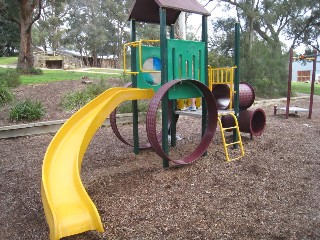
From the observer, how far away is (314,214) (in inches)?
129

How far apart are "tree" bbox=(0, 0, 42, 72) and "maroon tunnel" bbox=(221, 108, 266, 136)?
12.5m

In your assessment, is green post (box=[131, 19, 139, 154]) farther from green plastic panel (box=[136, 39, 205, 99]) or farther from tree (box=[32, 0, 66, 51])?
tree (box=[32, 0, 66, 51])

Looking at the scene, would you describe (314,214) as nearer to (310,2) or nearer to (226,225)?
(226,225)

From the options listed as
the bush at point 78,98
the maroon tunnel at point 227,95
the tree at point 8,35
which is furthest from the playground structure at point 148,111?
the tree at point 8,35

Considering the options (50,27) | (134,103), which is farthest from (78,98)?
(50,27)

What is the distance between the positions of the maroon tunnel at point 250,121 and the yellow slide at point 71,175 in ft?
6.92

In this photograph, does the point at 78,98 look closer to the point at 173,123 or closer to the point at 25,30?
the point at 173,123

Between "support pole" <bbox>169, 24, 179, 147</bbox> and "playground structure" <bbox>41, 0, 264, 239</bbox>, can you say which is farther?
"support pole" <bbox>169, 24, 179, 147</bbox>

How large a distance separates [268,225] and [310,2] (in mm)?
25333

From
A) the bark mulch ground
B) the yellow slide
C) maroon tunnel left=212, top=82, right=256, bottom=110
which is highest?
maroon tunnel left=212, top=82, right=256, bottom=110

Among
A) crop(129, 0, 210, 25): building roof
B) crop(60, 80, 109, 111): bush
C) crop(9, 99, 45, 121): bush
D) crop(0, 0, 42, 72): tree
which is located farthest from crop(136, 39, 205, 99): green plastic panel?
crop(0, 0, 42, 72): tree

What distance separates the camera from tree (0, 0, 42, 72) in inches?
640

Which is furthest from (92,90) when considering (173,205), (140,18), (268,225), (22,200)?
(268,225)

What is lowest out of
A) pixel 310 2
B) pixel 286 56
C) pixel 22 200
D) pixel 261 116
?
pixel 22 200
